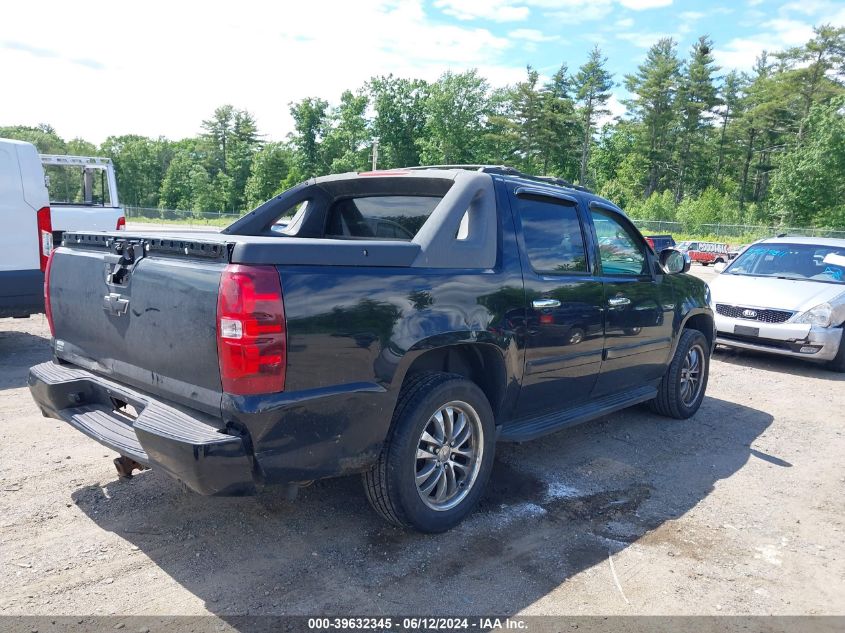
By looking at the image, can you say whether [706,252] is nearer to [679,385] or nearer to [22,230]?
[679,385]

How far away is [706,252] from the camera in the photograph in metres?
34.0

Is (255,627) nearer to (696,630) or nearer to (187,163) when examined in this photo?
(696,630)

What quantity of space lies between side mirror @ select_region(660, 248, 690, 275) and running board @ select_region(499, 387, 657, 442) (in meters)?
1.05

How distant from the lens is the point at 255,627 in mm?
2635

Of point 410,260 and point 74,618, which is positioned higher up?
point 410,260

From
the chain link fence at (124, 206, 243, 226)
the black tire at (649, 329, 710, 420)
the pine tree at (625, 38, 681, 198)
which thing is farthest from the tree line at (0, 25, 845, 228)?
the black tire at (649, 329, 710, 420)

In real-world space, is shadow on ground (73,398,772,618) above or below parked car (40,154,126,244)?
below

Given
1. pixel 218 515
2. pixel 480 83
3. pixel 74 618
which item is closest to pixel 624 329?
pixel 218 515

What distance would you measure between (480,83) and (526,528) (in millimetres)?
65120

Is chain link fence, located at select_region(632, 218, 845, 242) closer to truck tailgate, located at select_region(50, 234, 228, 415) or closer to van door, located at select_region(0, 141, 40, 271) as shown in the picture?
van door, located at select_region(0, 141, 40, 271)

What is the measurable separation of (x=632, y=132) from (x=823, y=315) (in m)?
63.2

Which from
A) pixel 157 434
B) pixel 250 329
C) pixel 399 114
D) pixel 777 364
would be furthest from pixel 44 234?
pixel 399 114

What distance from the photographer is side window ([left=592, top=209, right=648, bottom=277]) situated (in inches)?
186

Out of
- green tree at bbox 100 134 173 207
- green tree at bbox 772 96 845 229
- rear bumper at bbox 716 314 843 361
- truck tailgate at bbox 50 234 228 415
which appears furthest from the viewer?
green tree at bbox 100 134 173 207
